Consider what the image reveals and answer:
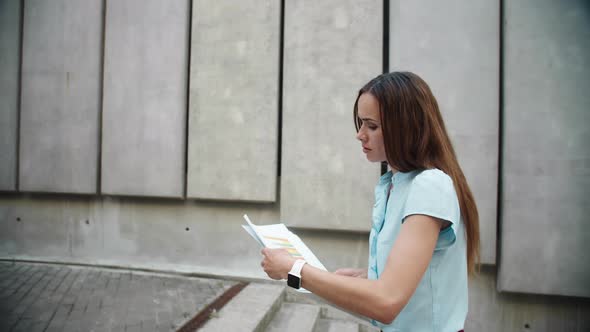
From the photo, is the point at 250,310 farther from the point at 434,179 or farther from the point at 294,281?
the point at 434,179

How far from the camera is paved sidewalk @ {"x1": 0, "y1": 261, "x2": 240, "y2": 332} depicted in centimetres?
274

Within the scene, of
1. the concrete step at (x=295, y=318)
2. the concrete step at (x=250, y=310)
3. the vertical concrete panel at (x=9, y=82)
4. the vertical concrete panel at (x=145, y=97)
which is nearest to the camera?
the concrete step at (x=250, y=310)

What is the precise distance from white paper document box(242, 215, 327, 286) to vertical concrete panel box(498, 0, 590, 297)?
2977 mm

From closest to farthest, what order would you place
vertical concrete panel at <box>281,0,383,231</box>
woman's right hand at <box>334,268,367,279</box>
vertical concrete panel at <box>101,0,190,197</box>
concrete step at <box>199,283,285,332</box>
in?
woman's right hand at <box>334,268,367,279</box>
concrete step at <box>199,283,285,332</box>
vertical concrete panel at <box>281,0,383,231</box>
vertical concrete panel at <box>101,0,190,197</box>

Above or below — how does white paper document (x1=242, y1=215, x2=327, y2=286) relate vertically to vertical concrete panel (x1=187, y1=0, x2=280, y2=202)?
below

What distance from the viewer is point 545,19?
3.37 meters

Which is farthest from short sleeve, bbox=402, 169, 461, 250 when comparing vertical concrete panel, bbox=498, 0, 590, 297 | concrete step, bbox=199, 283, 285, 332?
vertical concrete panel, bbox=498, 0, 590, 297

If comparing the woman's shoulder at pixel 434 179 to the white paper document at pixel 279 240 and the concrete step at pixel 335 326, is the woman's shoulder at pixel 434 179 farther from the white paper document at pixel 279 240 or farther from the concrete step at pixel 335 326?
the concrete step at pixel 335 326

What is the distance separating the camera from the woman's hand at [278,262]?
1053mm

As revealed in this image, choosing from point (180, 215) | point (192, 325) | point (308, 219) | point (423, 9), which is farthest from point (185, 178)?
point (423, 9)

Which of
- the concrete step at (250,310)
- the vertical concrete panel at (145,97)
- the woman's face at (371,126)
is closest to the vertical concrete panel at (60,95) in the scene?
the vertical concrete panel at (145,97)

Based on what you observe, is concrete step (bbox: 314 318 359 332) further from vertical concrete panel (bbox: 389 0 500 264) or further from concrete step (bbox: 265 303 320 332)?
vertical concrete panel (bbox: 389 0 500 264)

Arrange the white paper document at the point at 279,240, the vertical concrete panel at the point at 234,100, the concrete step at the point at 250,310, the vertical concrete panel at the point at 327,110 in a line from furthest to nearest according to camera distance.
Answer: the vertical concrete panel at the point at 234,100 → the vertical concrete panel at the point at 327,110 → the concrete step at the point at 250,310 → the white paper document at the point at 279,240

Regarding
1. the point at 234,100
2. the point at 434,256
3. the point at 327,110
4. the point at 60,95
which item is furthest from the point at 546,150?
the point at 60,95
